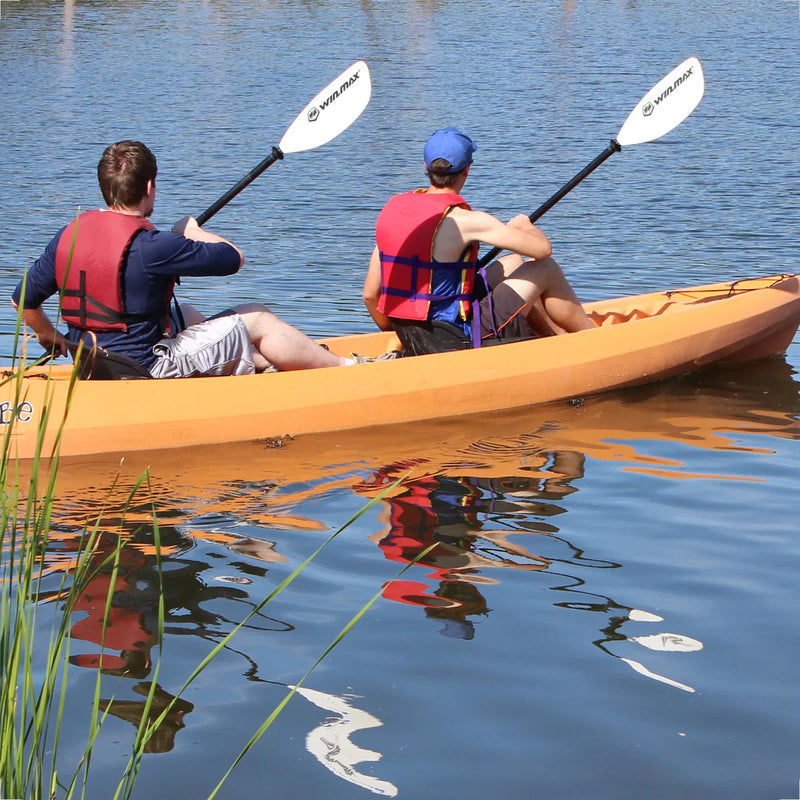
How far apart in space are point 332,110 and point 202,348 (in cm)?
154

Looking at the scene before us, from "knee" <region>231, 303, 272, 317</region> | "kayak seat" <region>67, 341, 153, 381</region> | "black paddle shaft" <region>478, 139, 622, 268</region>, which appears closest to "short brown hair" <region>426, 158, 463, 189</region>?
"black paddle shaft" <region>478, 139, 622, 268</region>

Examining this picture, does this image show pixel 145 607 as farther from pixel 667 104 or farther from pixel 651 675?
pixel 667 104

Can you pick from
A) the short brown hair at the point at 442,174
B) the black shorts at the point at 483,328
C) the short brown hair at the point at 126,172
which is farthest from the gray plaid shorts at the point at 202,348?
the short brown hair at the point at 442,174

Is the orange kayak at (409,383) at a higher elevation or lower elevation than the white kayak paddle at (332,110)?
lower

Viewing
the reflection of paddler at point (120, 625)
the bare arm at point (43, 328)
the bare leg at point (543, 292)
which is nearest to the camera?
the reflection of paddler at point (120, 625)

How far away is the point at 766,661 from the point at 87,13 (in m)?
25.2

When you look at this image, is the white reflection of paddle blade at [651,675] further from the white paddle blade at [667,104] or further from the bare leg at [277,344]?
the white paddle blade at [667,104]

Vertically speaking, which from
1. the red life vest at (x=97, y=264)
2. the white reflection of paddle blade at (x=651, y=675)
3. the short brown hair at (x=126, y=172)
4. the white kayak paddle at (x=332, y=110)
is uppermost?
the white kayak paddle at (x=332, y=110)

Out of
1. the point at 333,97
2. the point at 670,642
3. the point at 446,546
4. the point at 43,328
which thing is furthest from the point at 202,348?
the point at 670,642

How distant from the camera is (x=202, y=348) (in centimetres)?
470

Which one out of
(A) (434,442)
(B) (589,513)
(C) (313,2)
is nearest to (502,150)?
(A) (434,442)

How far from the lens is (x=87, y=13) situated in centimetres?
2553

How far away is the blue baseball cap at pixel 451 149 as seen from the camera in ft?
15.5

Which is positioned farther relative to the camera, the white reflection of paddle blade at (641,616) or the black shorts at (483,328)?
the black shorts at (483,328)
